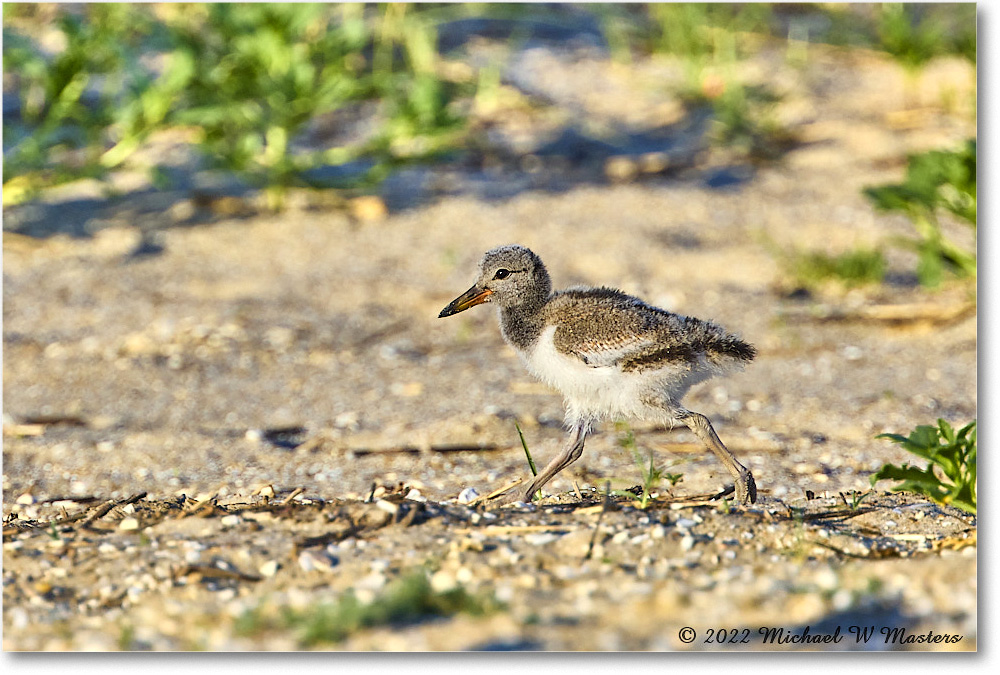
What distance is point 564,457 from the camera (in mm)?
3564

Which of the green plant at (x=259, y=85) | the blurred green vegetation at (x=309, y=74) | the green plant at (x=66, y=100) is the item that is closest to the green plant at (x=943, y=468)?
the blurred green vegetation at (x=309, y=74)

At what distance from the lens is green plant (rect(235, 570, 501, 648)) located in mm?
2635

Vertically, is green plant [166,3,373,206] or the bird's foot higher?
green plant [166,3,373,206]

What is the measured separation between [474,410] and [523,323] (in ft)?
3.90

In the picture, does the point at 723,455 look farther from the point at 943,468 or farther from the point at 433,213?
the point at 433,213

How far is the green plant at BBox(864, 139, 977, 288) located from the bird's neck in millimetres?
2616

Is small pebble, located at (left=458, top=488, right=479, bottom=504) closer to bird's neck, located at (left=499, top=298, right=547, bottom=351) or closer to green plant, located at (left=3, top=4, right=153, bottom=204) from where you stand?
bird's neck, located at (left=499, top=298, right=547, bottom=351)

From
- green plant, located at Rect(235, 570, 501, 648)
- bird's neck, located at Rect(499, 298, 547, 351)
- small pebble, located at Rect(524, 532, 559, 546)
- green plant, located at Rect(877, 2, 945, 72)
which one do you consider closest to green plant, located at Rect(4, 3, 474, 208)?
bird's neck, located at Rect(499, 298, 547, 351)

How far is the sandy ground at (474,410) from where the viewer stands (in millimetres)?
2809

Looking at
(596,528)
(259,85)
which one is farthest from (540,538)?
(259,85)

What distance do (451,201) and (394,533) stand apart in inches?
163

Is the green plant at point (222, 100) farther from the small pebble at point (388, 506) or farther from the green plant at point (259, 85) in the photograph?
the small pebble at point (388, 506)

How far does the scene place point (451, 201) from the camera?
7031 millimetres

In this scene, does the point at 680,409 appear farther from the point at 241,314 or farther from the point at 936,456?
the point at 241,314
